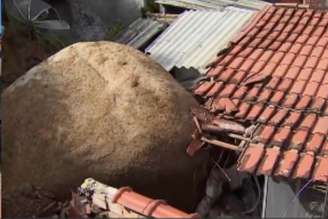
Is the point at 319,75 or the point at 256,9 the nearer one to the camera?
the point at 319,75

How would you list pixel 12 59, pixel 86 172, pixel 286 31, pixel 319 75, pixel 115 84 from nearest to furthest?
pixel 86 172 < pixel 115 84 < pixel 319 75 < pixel 286 31 < pixel 12 59

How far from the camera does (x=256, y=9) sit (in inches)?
404

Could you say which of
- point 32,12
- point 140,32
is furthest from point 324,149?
point 32,12

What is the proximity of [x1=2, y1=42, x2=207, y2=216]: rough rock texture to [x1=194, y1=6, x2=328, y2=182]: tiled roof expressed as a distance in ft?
2.35

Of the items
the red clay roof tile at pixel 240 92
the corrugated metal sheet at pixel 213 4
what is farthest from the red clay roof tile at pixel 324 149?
the corrugated metal sheet at pixel 213 4

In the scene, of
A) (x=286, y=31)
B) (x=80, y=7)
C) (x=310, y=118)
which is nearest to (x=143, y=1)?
(x=80, y=7)

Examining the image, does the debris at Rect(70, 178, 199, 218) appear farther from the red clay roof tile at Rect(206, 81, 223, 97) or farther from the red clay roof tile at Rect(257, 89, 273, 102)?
the red clay roof tile at Rect(257, 89, 273, 102)

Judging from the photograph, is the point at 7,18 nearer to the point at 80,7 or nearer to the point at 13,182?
the point at 80,7

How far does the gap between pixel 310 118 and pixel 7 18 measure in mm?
5701

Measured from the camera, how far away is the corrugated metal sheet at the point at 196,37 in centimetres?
904

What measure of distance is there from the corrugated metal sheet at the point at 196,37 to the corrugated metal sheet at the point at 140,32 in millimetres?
378

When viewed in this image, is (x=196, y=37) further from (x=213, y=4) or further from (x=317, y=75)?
(x=317, y=75)

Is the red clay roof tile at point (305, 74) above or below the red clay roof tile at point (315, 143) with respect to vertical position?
above

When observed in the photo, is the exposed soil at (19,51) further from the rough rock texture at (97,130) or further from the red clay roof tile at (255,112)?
the red clay roof tile at (255,112)
